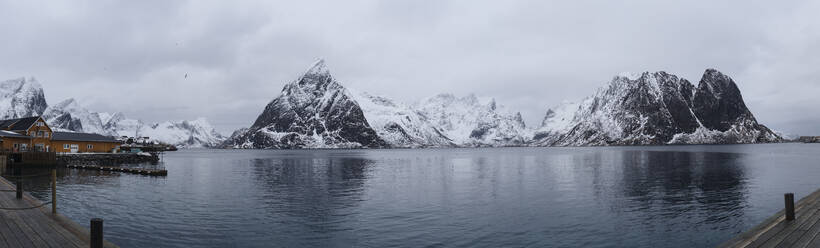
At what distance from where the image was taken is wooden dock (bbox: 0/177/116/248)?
65.2ft

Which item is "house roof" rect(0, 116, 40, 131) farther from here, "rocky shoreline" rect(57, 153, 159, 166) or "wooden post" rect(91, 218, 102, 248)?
"wooden post" rect(91, 218, 102, 248)

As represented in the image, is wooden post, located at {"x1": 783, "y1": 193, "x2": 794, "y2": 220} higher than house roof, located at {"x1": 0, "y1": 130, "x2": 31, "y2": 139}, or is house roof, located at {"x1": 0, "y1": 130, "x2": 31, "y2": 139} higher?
house roof, located at {"x1": 0, "y1": 130, "x2": 31, "y2": 139}

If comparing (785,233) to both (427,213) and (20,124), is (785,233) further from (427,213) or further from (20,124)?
(20,124)

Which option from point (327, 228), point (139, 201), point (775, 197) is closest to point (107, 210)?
point (139, 201)

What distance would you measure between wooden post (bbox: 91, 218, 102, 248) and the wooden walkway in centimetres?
2594

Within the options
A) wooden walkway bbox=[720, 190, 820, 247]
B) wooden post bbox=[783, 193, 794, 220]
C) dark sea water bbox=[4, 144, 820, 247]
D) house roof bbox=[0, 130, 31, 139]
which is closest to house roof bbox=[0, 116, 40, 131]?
house roof bbox=[0, 130, 31, 139]

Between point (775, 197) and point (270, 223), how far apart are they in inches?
2030

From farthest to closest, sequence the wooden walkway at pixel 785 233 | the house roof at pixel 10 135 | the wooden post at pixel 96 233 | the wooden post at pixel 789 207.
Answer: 1. the house roof at pixel 10 135
2. the wooden post at pixel 789 207
3. the wooden walkway at pixel 785 233
4. the wooden post at pixel 96 233

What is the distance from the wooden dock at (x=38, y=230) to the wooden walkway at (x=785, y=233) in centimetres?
2801

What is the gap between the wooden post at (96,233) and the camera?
687 inches

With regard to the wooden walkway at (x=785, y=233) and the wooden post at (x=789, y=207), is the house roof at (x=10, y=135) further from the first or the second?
the wooden post at (x=789, y=207)

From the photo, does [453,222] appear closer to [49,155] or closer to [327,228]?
[327,228]

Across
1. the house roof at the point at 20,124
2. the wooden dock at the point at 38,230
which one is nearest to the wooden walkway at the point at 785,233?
the wooden dock at the point at 38,230

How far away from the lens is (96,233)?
17.7 metres
